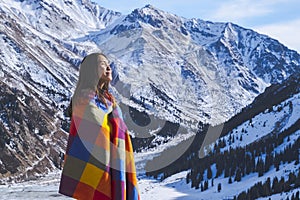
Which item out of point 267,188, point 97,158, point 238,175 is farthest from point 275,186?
point 97,158

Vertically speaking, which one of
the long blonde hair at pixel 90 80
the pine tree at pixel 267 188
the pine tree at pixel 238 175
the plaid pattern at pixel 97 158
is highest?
the pine tree at pixel 238 175

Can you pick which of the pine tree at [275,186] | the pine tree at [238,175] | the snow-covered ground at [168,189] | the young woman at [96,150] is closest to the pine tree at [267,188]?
the pine tree at [275,186]

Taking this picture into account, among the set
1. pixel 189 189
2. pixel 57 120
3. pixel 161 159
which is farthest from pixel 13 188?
pixel 57 120

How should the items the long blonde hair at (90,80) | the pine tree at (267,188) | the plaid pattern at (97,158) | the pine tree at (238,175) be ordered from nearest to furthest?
the plaid pattern at (97,158)
the long blonde hair at (90,80)
the pine tree at (267,188)
the pine tree at (238,175)

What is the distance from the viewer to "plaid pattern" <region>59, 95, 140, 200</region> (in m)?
8.92

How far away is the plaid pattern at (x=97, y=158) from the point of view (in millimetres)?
8922

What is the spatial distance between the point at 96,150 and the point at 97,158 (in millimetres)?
132

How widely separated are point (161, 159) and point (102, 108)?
153 meters

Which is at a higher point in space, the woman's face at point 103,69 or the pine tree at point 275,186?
the pine tree at point 275,186

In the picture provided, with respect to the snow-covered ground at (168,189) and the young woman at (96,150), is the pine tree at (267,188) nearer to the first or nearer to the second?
the snow-covered ground at (168,189)

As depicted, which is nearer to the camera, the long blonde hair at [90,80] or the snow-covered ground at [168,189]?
the long blonde hair at [90,80]

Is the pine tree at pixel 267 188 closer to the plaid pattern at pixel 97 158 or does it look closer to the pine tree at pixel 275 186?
the pine tree at pixel 275 186

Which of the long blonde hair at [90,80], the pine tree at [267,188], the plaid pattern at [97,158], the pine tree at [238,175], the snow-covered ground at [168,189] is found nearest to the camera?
the plaid pattern at [97,158]

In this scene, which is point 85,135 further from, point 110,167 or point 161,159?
point 161,159
